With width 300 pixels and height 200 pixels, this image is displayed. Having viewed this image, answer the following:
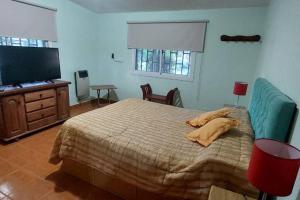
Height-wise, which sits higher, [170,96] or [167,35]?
[167,35]

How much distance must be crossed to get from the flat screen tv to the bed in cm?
153

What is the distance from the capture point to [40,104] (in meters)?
3.19

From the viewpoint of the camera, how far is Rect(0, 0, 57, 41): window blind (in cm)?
306

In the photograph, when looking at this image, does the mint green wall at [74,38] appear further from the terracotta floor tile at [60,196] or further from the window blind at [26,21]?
the terracotta floor tile at [60,196]

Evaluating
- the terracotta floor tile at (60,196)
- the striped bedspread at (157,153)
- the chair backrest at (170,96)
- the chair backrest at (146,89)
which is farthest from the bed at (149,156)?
the chair backrest at (146,89)

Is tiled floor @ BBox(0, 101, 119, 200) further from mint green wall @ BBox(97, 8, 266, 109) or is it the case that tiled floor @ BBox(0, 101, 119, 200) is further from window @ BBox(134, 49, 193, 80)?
window @ BBox(134, 49, 193, 80)

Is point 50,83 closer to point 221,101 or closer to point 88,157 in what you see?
point 88,157

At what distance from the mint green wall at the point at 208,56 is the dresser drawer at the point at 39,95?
73.2 inches

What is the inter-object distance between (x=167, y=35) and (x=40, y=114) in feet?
9.43

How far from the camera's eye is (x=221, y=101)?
3906 millimetres

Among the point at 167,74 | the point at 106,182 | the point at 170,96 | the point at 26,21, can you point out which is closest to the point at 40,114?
the point at 26,21

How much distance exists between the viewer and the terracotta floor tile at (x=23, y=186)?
194 centimetres

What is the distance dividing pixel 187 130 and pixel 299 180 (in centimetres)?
121

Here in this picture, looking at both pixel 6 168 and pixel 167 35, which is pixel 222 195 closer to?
pixel 6 168
